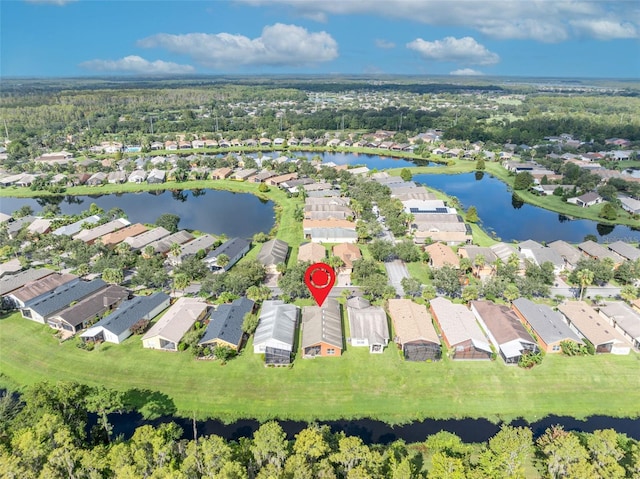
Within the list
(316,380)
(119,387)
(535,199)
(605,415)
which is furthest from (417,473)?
(535,199)

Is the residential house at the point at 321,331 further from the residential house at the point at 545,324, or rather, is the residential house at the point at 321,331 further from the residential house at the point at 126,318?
the residential house at the point at 545,324

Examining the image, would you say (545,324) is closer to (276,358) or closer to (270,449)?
(276,358)

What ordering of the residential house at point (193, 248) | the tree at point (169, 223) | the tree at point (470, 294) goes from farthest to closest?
the tree at point (169, 223)
the residential house at point (193, 248)
the tree at point (470, 294)

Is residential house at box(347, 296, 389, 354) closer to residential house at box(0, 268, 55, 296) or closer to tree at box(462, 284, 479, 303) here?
tree at box(462, 284, 479, 303)

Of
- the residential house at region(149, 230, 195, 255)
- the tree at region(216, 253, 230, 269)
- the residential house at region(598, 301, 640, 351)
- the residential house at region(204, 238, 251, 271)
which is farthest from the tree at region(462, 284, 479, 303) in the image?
the residential house at region(149, 230, 195, 255)

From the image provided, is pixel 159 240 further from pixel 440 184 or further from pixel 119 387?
pixel 440 184

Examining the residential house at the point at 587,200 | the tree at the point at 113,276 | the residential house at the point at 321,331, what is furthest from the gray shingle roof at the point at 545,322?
the residential house at the point at 587,200
